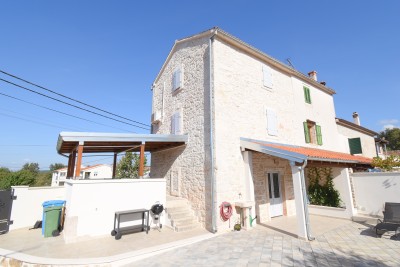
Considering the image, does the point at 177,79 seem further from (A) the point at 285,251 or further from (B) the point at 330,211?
(B) the point at 330,211

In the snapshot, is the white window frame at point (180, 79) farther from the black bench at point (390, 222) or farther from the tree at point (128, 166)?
the tree at point (128, 166)

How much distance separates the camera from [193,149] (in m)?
9.43

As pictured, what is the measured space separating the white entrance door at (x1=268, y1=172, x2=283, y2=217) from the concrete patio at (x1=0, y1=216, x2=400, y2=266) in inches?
89.6

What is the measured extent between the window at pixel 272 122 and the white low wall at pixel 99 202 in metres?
6.26

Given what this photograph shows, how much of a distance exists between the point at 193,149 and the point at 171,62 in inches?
240

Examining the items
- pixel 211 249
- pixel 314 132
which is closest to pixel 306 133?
pixel 314 132

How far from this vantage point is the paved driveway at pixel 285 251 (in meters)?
4.93

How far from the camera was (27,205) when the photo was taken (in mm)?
8828

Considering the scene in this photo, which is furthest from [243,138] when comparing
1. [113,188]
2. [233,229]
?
[113,188]

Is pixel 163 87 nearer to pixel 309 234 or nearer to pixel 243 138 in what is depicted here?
pixel 243 138

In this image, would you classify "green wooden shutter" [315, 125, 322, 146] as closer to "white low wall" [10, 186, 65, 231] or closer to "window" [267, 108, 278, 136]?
"window" [267, 108, 278, 136]

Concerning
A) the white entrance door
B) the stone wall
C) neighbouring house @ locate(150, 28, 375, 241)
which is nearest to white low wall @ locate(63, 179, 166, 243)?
the stone wall

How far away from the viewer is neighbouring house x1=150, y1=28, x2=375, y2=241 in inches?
323

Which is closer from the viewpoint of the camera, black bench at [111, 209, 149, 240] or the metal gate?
black bench at [111, 209, 149, 240]
